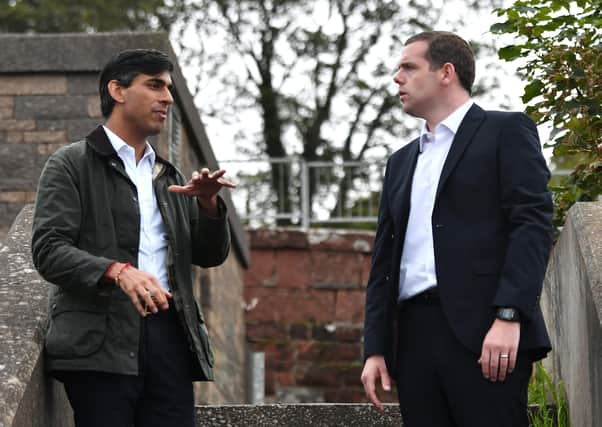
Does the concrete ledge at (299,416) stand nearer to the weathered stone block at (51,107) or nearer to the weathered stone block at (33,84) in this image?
the weathered stone block at (51,107)

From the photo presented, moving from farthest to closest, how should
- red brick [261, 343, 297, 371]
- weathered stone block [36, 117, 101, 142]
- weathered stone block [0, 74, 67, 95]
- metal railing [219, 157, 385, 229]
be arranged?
metal railing [219, 157, 385, 229] < red brick [261, 343, 297, 371] < weathered stone block [0, 74, 67, 95] < weathered stone block [36, 117, 101, 142]

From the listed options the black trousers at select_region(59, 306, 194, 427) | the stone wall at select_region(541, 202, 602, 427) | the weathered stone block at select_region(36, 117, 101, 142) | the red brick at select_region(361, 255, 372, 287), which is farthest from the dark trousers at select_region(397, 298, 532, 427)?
the red brick at select_region(361, 255, 372, 287)

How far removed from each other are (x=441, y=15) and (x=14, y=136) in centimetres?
1478

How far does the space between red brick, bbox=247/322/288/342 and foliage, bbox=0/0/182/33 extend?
10135 mm

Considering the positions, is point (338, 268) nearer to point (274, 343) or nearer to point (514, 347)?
point (274, 343)

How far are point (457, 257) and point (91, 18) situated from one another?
61.9 ft

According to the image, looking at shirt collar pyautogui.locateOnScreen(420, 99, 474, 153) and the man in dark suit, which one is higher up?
shirt collar pyautogui.locateOnScreen(420, 99, 474, 153)

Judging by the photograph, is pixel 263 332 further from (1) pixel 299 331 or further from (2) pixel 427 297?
(2) pixel 427 297

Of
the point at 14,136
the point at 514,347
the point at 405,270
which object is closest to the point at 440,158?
the point at 405,270

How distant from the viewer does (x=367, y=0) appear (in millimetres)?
22344

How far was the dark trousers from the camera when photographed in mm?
3676

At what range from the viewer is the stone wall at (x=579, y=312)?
4227 millimetres

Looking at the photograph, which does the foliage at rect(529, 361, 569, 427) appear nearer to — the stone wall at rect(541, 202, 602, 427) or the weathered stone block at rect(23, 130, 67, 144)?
the stone wall at rect(541, 202, 602, 427)

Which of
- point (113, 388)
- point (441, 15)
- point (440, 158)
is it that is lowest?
point (113, 388)
